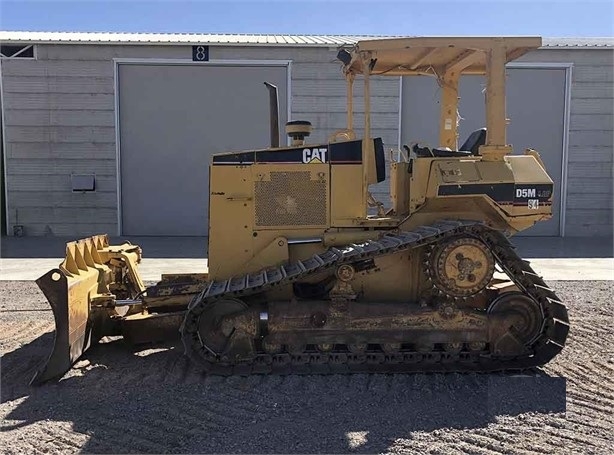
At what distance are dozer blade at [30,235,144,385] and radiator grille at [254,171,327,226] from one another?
1.81 m

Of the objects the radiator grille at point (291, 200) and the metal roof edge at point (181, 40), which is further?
the metal roof edge at point (181, 40)

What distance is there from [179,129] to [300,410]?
13.3m

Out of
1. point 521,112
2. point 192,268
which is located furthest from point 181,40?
point 521,112

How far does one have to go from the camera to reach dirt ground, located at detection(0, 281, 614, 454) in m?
3.90

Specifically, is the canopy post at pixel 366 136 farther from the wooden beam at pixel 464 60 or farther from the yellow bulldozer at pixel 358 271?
the wooden beam at pixel 464 60

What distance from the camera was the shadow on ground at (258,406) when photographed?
396 cm

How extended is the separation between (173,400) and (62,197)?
44.8 feet

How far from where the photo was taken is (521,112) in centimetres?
1667

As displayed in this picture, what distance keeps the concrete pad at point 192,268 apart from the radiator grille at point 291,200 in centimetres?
534

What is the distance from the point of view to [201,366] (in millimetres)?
5102

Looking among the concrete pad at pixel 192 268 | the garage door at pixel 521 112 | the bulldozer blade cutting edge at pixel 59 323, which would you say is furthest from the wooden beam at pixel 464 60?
the garage door at pixel 521 112

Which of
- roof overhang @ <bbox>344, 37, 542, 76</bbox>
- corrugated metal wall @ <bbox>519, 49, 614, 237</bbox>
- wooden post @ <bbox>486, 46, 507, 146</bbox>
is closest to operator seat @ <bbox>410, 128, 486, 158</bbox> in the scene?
wooden post @ <bbox>486, 46, 507, 146</bbox>

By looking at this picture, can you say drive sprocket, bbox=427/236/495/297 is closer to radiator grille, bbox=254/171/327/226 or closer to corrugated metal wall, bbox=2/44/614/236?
radiator grille, bbox=254/171/327/226

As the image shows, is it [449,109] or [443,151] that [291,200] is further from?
[449,109]
